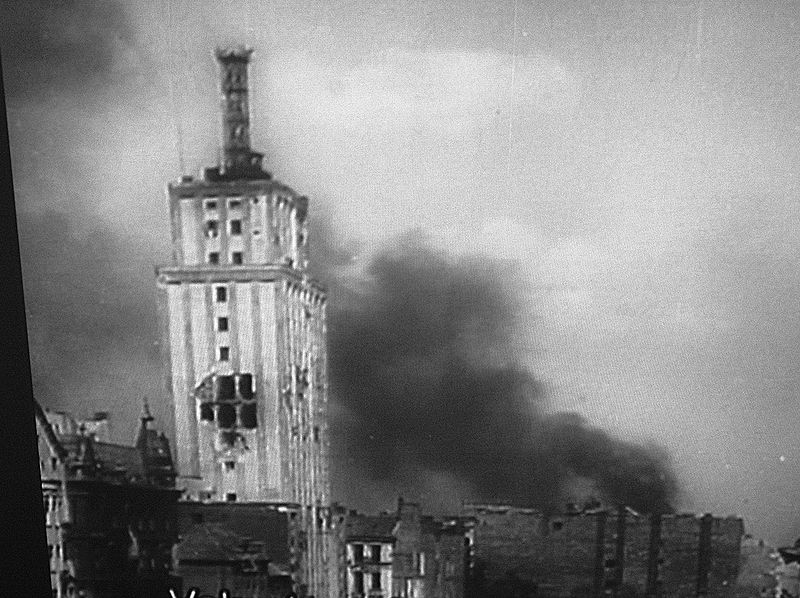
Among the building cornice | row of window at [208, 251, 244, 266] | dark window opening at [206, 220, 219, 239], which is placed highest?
dark window opening at [206, 220, 219, 239]

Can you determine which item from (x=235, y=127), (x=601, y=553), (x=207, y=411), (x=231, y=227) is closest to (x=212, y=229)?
(x=231, y=227)

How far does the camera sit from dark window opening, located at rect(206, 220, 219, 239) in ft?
4.64

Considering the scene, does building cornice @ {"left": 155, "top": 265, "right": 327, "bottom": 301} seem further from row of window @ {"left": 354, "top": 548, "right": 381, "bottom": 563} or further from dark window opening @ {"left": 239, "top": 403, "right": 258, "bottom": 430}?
row of window @ {"left": 354, "top": 548, "right": 381, "bottom": 563}

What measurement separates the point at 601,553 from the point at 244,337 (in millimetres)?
669

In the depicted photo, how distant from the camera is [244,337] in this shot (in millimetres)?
1443

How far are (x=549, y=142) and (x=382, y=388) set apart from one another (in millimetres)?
461

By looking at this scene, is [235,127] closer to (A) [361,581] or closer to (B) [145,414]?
(B) [145,414]

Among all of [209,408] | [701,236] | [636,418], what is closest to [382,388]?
[209,408]

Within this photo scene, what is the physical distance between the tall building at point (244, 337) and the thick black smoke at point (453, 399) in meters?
0.06

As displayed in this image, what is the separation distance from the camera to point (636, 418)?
4.52 ft

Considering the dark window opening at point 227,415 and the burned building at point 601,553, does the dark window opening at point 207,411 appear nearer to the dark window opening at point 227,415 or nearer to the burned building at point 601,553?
the dark window opening at point 227,415

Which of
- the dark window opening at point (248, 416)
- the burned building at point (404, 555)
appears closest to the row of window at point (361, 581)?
the burned building at point (404, 555)

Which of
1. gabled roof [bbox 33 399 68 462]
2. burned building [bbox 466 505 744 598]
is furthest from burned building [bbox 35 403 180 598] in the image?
burned building [bbox 466 505 744 598]

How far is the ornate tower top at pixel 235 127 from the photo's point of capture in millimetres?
1387
